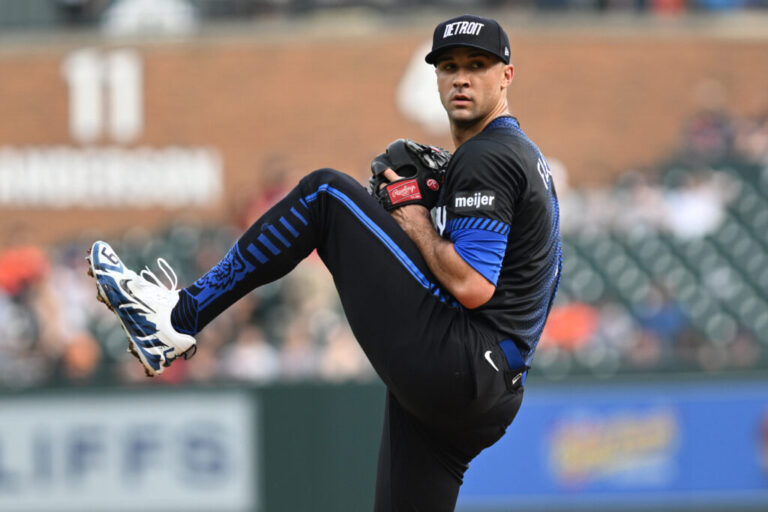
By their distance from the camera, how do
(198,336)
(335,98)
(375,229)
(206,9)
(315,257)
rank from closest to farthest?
(375,229) → (198,336) → (315,257) → (206,9) → (335,98)

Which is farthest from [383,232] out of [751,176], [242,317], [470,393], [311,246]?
[751,176]

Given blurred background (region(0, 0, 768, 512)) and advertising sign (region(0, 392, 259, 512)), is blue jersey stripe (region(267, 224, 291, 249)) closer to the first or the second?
blurred background (region(0, 0, 768, 512))

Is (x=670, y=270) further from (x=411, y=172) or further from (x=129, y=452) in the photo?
(x=411, y=172)

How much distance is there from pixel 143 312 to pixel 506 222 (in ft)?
4.46

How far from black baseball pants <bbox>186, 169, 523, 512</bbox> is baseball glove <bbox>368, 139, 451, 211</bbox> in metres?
0.18

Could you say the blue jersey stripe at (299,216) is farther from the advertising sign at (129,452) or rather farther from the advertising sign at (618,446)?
the advertising sign at (618,446)

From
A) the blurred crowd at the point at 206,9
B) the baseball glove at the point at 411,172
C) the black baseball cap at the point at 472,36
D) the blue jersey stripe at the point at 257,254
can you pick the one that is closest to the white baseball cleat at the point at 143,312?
the blue jersey stripe at the point at 257,254

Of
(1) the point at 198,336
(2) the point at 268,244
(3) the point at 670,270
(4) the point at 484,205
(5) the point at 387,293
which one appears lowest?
(1) the point at 198,336

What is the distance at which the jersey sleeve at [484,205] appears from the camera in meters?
4.24

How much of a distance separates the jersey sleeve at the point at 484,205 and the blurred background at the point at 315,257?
4.91m

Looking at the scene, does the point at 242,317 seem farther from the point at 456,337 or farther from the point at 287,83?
the point at 287,83

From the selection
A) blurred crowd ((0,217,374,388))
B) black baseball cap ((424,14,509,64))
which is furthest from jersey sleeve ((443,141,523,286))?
blurred crowd ((0,217,374,388))

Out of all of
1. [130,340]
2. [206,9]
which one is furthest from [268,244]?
[206,9]

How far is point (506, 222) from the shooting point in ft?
14.0
